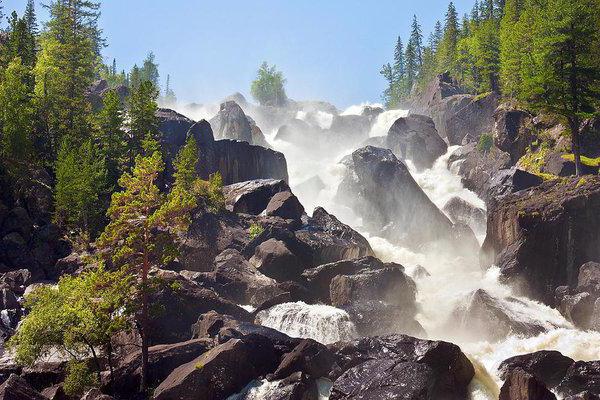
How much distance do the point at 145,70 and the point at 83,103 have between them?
9112cm

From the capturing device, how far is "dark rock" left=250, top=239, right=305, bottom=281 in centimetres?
3981

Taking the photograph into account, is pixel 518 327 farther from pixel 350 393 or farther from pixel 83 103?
pixel 83 103

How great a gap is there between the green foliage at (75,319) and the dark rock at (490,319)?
21729mm

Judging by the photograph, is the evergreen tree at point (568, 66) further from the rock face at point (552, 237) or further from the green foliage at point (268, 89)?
the green foliage at point (268, 89)

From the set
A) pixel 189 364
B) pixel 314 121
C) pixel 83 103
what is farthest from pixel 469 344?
pixel 314 121

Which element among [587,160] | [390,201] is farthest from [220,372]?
[587,160]

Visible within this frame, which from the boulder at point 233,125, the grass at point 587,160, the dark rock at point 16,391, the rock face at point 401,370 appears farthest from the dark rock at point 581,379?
the boulder at point 233,125

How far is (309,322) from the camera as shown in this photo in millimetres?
31656

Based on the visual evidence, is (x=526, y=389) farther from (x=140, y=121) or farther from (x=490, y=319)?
(x=140, y=121)

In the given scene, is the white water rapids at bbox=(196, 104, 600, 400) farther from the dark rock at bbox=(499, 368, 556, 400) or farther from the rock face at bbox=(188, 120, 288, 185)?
the rock face at bbox=(188, 120, 288, 185)

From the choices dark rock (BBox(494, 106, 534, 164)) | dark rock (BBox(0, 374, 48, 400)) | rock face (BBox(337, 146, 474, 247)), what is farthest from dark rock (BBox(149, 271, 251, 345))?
dark rock (BBox(494, 106, 534, 164))

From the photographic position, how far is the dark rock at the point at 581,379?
21219 millimetres

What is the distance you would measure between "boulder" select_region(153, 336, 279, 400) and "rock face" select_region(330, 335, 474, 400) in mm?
3972

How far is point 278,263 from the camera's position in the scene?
131 feet
